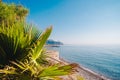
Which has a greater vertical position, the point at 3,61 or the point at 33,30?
the point at 33,30

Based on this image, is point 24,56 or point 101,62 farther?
point 101,62

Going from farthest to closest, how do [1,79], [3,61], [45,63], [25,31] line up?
[45,63]
[25,31]
[3,61]
[1,79]

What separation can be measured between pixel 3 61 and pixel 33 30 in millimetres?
1097

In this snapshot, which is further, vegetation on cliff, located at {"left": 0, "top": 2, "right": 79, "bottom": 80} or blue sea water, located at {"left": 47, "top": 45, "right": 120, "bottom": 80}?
blue sea water, located at {"left": 47, "top": 45, "right": 120, "bottom": 80}

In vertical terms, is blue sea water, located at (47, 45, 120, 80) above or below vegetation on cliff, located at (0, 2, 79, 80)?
below

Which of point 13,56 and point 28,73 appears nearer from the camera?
point 28,73

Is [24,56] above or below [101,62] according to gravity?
above

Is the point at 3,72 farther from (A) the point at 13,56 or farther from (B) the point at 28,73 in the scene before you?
(A) the point at 13,56

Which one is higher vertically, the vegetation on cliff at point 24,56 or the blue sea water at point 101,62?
the vegetation on cliff at point 24,56

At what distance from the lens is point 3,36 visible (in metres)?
4.07

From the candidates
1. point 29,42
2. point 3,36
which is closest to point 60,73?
point 29,42

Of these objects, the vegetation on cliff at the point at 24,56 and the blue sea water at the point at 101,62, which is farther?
the blue sea water at the point at 101,62

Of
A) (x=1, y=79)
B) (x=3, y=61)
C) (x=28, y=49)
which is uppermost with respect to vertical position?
(x=28, y=49)

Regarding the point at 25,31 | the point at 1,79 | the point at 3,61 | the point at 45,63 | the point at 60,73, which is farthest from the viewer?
the point at 45,63
